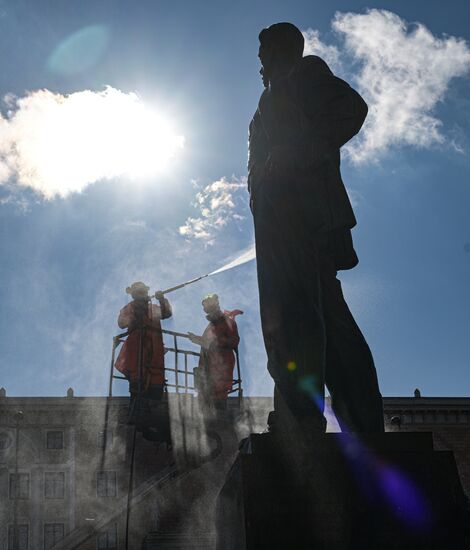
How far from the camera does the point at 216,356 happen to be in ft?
41.6

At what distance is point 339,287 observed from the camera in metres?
3.65

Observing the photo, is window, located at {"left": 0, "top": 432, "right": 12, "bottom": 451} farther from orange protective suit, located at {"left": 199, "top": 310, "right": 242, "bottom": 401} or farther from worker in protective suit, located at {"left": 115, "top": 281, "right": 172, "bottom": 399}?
orange protective suit, located at {"left": 199, "top": 310, "right": 242, "bottom": 401}

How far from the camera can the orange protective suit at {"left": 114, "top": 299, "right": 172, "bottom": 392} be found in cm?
1241

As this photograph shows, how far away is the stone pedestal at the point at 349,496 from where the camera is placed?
276 centimetres

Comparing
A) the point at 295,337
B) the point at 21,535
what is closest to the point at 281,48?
the point at 295,337

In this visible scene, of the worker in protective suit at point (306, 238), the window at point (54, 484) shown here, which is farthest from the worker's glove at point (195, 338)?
the window at point (54, 484)

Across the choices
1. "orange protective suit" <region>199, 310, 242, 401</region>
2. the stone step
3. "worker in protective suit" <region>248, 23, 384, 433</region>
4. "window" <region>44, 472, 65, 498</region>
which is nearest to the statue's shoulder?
"worker in protective suit" <region>248, 23, 384, 433</region>

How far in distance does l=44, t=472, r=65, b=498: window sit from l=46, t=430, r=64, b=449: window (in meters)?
1.18

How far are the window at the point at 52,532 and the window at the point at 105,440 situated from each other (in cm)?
368

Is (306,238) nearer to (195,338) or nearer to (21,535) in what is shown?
(195,338)

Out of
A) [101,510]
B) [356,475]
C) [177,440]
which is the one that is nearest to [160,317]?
[177,440]

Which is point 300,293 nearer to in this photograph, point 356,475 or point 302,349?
point 302,349

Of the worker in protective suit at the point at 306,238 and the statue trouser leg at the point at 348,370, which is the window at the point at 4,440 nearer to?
the worker in protective suit at the point at 306,238

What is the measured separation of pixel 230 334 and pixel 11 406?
19131 mm
